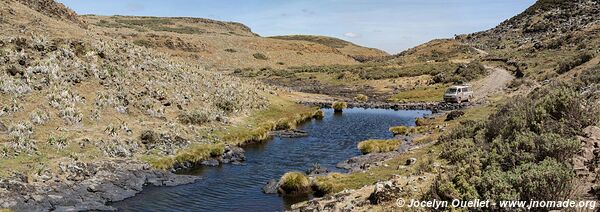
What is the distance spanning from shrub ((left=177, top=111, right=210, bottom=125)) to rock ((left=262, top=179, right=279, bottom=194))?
1822 cm

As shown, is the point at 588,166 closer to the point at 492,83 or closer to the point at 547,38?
the point at 492,83

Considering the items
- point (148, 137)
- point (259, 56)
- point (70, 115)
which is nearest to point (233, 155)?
point (148, 137)

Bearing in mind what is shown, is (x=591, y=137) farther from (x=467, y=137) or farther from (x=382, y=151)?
(x=382, y=151)

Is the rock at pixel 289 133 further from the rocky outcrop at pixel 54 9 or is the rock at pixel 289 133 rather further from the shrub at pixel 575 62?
the shrub at pixel 575 62

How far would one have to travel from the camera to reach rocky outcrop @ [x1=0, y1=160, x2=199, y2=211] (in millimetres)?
26078

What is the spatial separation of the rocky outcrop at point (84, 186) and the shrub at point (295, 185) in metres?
7.63

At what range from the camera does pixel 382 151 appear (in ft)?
135

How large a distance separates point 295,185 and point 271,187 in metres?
2.12

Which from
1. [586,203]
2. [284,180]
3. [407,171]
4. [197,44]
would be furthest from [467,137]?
[197,44]

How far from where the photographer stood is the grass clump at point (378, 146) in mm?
41344

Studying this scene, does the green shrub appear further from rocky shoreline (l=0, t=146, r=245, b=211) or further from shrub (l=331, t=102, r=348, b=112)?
shrub (l=331, t=102, r=348, b=112)

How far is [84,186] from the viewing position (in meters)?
29.5

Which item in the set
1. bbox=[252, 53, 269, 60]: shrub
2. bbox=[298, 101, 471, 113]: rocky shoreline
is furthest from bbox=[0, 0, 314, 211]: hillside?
bbox=[252, 53, 269, 60]: shrub

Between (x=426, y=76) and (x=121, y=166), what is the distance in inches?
3540
